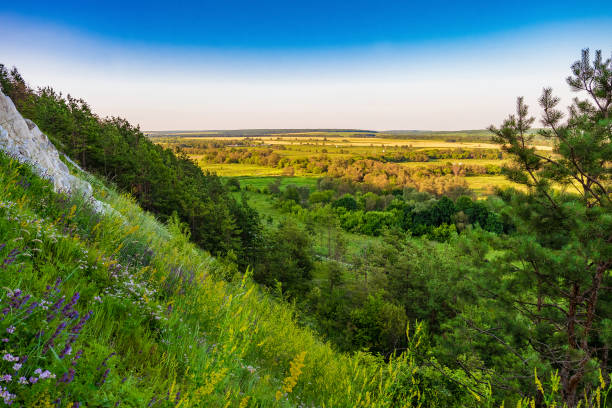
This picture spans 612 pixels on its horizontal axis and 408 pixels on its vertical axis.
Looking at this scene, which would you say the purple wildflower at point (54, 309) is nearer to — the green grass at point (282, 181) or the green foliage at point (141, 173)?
the green foliage at point (141, 173)

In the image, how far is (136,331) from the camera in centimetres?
256

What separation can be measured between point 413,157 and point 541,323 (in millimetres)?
199468

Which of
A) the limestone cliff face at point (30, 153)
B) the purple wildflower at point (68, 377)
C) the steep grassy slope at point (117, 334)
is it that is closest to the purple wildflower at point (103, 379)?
the steep grassy slope at point (117, 334)

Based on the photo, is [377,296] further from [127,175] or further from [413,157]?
[413,157]

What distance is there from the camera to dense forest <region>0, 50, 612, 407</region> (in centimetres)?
902

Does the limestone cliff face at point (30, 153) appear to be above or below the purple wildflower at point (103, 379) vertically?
above

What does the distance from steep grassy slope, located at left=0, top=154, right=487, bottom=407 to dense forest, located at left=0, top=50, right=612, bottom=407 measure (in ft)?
2.54

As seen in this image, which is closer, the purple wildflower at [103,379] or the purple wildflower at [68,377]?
the purple wildflower at [68,377]

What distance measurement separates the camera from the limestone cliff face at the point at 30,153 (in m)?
5.73

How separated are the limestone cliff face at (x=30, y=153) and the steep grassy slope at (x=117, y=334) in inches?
26.2

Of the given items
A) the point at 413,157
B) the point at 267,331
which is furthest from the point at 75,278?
the point at 413,157

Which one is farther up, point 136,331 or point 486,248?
point 136,331

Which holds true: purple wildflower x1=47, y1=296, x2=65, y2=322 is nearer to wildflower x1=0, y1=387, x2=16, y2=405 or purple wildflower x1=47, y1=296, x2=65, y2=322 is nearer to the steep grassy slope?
the steep grassy slope

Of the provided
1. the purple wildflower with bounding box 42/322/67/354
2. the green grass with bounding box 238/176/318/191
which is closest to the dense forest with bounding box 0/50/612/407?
the purple wildflower with bounding box 42/322/67/354
